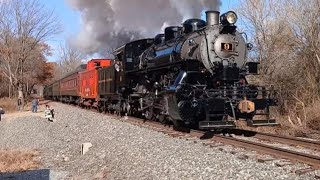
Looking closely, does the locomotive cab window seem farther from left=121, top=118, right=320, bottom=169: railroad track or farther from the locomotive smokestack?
the locomotive smokestack

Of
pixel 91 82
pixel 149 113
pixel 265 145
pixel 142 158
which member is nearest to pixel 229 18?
pixel 265 145

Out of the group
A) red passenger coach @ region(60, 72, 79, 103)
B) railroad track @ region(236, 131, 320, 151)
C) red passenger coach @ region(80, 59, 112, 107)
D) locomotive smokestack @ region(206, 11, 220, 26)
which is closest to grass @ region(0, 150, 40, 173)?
railroad track @ region(236, 131, 320, 151)

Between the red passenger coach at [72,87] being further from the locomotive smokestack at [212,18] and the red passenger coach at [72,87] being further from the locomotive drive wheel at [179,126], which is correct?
the locomotive smokestack at [212,18]

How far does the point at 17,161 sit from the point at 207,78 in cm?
574

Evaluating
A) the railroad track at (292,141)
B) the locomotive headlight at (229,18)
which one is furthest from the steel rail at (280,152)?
the locomotive headlight at (229,18)

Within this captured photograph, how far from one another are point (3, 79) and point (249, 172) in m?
55.8

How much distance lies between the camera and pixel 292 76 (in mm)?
18641

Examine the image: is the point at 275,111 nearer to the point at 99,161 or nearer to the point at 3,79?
the point at 99,161

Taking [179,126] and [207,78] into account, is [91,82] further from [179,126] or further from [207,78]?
[207,78]

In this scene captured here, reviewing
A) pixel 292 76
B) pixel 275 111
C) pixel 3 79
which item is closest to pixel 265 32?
pixel 292 76

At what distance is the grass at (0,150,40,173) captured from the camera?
9.52 m

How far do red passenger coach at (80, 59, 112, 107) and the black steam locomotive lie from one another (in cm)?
1068

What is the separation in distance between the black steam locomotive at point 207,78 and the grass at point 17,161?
13.0ft

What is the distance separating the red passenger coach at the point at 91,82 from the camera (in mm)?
25375
